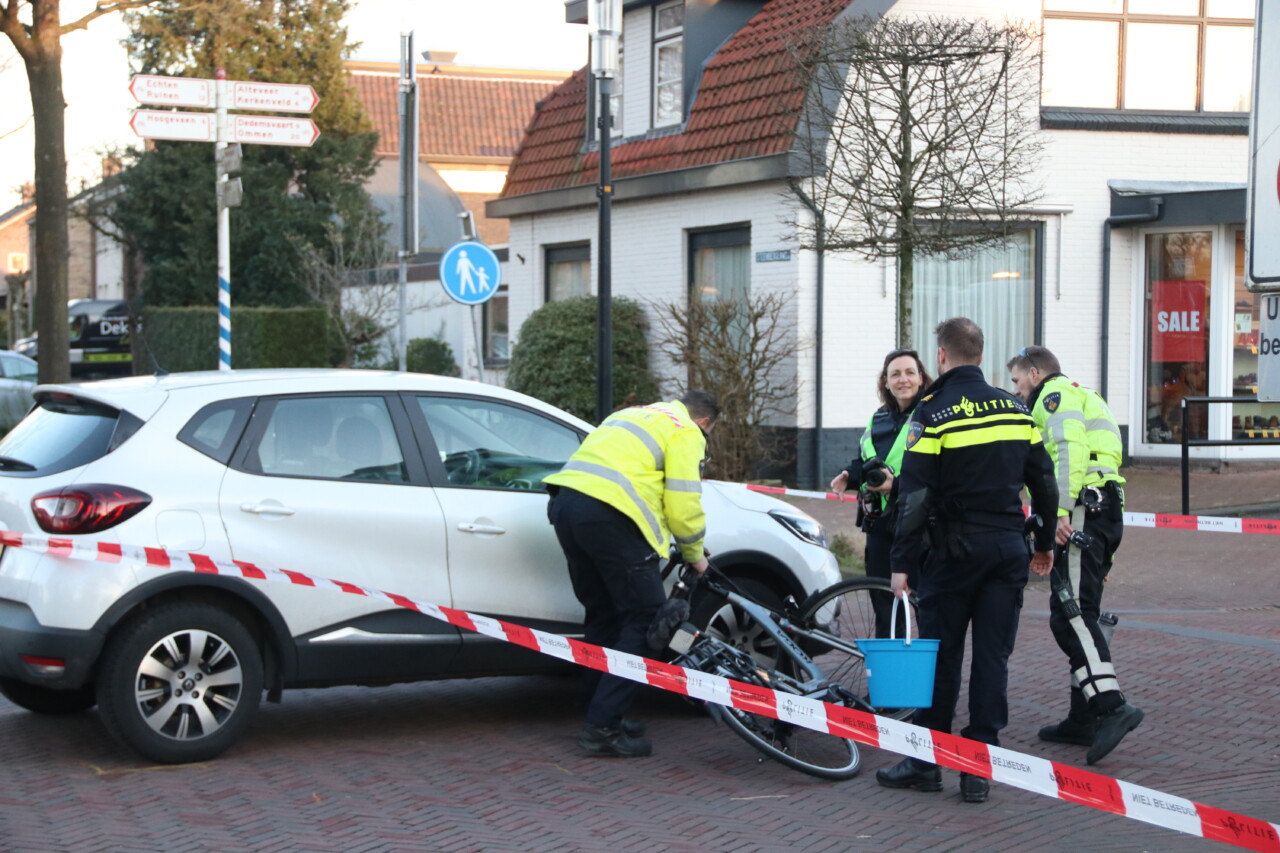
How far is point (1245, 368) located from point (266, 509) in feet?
47.9

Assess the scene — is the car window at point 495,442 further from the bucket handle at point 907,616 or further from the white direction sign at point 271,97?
the white direction sign at point 271,97

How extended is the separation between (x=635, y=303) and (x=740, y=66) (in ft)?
10.9

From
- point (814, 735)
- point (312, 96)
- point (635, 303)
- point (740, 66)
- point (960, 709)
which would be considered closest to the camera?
point (814, 735)

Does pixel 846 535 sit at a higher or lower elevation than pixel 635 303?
lower

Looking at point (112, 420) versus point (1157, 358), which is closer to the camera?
point (112, 420)

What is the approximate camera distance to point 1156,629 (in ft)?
30.2

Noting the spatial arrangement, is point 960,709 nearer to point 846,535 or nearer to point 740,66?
point 846,535

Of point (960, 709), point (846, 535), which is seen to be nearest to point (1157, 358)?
point (846, 535)

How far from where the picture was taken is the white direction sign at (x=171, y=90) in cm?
1352

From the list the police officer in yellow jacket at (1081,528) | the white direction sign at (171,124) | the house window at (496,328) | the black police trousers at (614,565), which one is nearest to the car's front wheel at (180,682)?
the black police trousers at (614,565)

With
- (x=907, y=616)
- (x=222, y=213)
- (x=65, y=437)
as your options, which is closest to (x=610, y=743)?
(x=907, y=616)

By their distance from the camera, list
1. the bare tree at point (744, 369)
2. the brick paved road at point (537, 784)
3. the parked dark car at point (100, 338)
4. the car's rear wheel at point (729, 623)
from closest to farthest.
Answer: the brick paved road at point (537, 784), the car's rear wheel at point (729, 623), the bare tree at point (744, 369), the parked dark car at point (100, 338)

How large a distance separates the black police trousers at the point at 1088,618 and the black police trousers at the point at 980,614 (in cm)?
69

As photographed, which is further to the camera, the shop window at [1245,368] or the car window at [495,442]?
the shop window at [1245,368]
